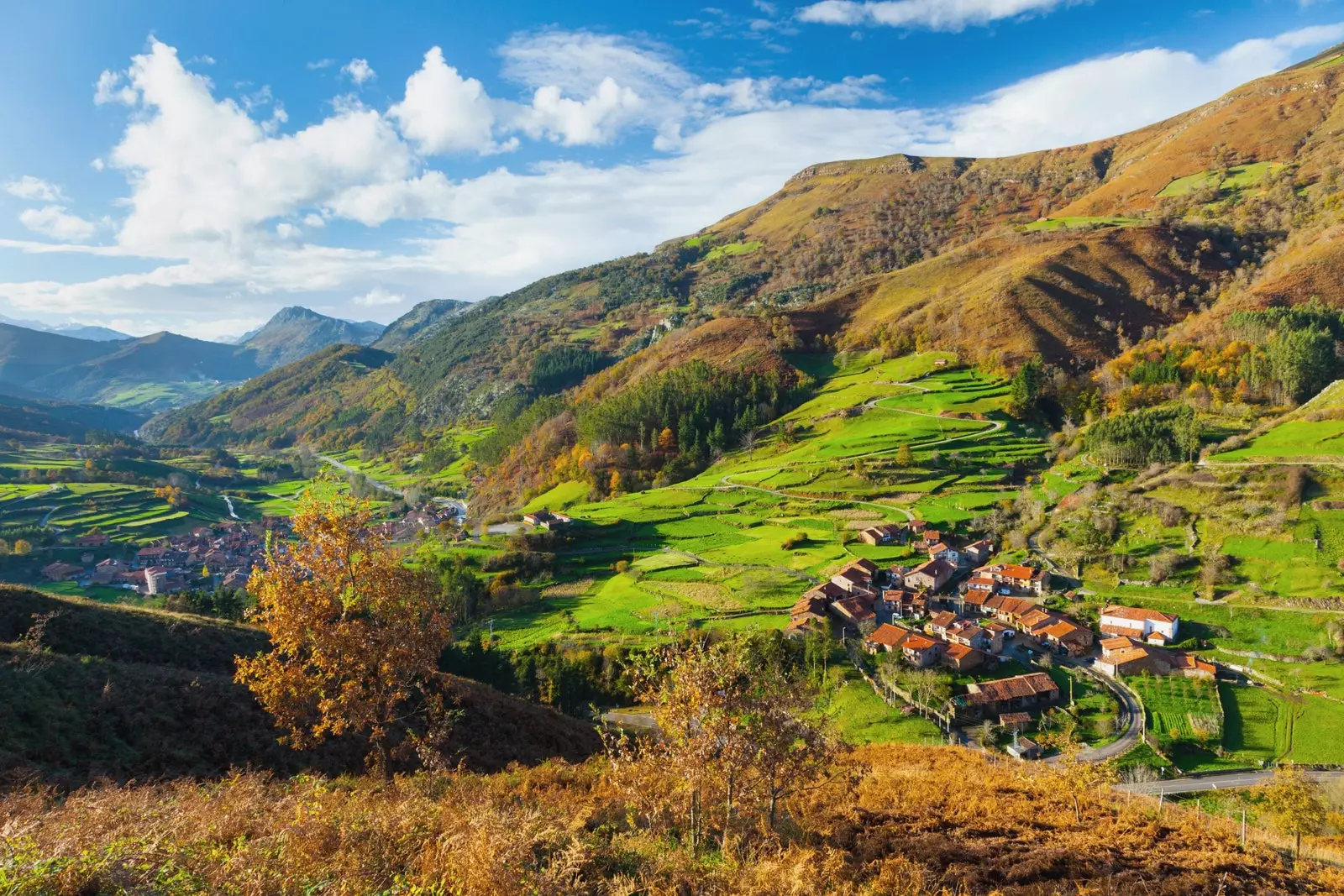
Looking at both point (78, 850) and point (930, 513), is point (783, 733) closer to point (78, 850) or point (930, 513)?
point (78, 850)

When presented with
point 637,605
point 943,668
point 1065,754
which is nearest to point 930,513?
point 943,668

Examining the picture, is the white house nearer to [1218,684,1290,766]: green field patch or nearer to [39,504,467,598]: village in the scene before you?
[1218,684,1290,766]: green field patch

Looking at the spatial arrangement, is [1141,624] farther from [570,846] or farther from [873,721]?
[570,846]

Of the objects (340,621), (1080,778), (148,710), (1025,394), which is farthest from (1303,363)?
(148,710)

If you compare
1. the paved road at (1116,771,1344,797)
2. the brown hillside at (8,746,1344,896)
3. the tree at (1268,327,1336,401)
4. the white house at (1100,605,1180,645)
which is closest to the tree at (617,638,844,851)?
the brown hillside at (8,746,1344,896)

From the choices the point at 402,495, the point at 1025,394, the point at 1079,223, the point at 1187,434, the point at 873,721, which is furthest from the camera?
the point at 1079,223

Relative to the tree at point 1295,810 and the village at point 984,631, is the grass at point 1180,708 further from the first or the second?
the tree at point 1295,810
